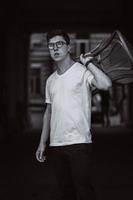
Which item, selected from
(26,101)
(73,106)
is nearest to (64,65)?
(73,106)

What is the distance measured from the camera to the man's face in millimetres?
4523

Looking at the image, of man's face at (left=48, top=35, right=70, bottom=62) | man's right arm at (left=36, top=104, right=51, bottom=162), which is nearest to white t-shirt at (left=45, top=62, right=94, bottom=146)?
man's face at (left=48, top=35, right=70, bottom=62)

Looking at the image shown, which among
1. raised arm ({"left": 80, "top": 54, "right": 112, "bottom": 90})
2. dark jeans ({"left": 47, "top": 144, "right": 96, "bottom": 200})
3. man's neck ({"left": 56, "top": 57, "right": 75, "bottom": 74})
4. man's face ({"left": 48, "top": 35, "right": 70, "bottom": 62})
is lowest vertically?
dark jeans ({"left": 47, "top": 144, "right": 96, "bottom": 200})

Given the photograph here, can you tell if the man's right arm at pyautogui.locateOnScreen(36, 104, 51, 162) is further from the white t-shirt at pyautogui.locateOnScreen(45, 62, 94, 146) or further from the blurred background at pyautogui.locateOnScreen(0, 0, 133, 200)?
the blurred background at pyautogui.locateOnScreen(0, 0, 133, 200)

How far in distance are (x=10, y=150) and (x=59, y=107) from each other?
9446 millimetres

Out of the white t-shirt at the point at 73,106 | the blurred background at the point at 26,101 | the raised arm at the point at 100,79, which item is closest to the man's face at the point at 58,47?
the white t-shirt at the point at 73,106

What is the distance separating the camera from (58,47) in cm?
453

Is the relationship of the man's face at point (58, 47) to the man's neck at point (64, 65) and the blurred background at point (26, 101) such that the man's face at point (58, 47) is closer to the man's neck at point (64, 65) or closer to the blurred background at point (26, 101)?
the man's neck at point (64, 65)

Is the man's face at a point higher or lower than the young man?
higher

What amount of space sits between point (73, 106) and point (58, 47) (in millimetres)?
503

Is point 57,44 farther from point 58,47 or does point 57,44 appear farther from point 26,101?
point 26,101

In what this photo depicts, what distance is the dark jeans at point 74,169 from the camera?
439cm

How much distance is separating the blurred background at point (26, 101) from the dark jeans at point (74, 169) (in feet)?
10.8

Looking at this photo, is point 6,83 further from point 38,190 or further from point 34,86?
point 34,86
